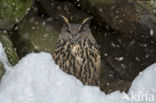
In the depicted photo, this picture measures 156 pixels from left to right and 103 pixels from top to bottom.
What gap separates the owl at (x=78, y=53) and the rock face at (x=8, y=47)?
0.50 m

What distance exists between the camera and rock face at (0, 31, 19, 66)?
16.0ft

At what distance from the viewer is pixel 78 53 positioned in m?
4.88

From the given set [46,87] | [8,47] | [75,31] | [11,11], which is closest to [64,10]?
[11,11]

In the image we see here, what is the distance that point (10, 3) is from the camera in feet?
17.6

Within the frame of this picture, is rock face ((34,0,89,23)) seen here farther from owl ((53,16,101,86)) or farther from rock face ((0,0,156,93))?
owl ((53,16,101,86))

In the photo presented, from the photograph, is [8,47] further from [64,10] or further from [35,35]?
[64,10]

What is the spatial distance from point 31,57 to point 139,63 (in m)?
3.52

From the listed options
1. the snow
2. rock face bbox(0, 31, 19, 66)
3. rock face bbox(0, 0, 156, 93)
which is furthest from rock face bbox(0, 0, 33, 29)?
the snow

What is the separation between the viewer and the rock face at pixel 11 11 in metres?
5.31

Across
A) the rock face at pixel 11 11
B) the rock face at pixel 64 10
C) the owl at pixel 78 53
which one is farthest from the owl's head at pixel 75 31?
the rock face at pixel 64 10

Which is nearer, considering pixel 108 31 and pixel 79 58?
pixel 79 58

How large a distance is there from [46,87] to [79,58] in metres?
1.93

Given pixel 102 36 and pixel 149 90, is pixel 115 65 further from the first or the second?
pixel 149 90

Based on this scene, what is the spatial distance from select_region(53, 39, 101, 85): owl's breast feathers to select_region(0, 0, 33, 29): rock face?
0.84 metres
